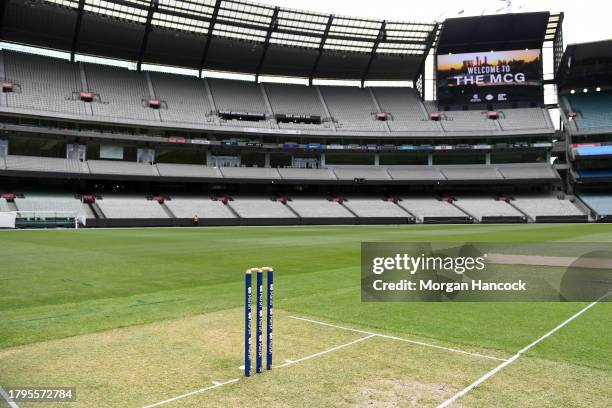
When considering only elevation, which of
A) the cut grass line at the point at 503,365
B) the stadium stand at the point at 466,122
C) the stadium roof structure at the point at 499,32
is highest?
the stadium roof structure at the point at 499,32

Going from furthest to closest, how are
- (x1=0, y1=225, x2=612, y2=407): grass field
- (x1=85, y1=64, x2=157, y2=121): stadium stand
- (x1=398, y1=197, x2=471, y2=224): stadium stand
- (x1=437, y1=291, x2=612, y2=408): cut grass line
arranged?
(x1=398, y1=197, x2=471, y2=224): stadium stand → (x1=85, y1=64, x2=157, y2=121): stadium stand → (x1=0, y1=225, x2=612, y2=407): grass field → (x1=437, y1=291, x2=612, y2=408): cut grass line

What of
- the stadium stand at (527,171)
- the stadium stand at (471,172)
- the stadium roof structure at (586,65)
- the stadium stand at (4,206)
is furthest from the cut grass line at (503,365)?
the stadium roof structure at (586,65)

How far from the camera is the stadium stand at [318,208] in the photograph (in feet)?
215

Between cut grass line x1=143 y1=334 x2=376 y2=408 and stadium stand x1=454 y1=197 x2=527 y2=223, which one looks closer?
cut grass line x1=143 y1=334 x2=376 y2=408

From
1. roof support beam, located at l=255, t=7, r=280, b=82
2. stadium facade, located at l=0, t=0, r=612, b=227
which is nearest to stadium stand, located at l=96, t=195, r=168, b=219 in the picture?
stadium facade, located at l=0, t=0, r=612, b=227

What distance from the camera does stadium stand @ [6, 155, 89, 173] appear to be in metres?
56.2

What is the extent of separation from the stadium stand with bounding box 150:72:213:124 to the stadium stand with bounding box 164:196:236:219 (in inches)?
586

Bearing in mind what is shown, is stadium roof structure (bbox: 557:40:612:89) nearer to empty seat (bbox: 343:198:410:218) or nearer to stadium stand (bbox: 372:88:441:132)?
stadium stand (bbox: 372:88:441:132)

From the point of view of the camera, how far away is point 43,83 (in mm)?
64125

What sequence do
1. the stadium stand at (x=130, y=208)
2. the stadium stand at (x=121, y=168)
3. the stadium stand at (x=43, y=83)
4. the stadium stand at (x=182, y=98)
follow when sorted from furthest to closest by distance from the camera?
the stadium stand at (x=182, y=98) → the stadium stand at (x=121, y=168) → the stadium stand at (x=43, y=83) → the stadium stand at (x=130, y=208)

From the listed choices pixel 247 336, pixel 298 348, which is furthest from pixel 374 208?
pixel 247 336

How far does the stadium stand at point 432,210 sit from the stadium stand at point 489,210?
223 centimetres

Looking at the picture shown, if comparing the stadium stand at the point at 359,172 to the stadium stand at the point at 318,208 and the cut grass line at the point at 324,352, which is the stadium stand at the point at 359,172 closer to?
the stadium stand at the point at 318,208

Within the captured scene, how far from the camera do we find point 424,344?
269 inches
